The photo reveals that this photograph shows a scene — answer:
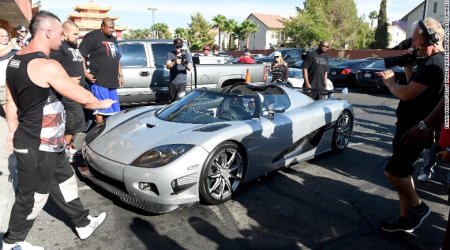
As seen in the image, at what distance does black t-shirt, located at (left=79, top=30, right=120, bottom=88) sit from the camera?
531 centimetres

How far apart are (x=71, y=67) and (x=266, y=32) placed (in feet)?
249

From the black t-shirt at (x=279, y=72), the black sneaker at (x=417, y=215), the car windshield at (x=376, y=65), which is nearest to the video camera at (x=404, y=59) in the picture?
the black sneaker at (x=417, y=215)

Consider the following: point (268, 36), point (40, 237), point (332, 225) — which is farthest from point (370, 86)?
point (268, 36)

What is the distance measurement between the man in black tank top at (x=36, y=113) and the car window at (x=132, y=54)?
507 centimetres

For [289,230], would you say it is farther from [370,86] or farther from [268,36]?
[268,36]

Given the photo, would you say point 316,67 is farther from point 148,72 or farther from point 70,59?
point 70,59

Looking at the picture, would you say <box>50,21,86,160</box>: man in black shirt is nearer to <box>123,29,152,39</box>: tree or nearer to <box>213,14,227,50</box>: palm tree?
<box>213,14,227,50</box>: palm tree

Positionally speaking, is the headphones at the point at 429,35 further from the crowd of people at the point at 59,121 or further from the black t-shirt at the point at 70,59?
the black t-shirt at the point at 70,59

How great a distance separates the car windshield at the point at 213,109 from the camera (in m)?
4.15

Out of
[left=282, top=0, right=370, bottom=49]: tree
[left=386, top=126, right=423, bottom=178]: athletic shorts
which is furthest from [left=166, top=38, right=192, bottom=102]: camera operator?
[left=282, top=0, right=370, bottom=49]: tree

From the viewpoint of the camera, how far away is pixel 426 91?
2779 millimetres

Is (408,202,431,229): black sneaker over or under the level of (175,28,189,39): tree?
under

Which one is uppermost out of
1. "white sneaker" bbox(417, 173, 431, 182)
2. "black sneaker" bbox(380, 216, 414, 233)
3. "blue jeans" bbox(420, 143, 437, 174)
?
"blue jeans" bbox(420, 143, 437, 174)

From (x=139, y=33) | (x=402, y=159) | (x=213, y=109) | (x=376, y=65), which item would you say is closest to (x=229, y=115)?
(x=213, y=109)
